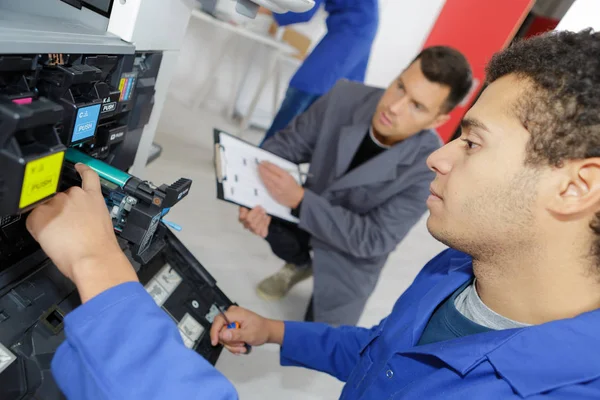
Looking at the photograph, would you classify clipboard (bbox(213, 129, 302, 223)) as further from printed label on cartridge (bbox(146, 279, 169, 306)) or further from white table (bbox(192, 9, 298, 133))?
white table (bbox(192, 9, 298, 133))

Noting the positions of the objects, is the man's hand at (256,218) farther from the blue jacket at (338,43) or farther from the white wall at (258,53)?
the white wall at (258,53)

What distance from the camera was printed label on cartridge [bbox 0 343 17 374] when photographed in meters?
0.49

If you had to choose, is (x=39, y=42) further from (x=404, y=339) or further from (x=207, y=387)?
(x=404, y=339)

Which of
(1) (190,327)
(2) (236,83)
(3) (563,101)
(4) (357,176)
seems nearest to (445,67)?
(4) (357,176)

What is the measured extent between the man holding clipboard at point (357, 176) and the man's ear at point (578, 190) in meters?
0.81

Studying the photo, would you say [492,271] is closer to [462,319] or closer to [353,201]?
[462,319]

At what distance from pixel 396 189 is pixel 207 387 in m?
1.09

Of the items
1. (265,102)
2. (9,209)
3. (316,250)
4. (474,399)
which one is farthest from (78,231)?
(265,102)

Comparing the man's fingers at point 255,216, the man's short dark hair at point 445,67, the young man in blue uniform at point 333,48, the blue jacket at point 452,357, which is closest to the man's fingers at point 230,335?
the blue jacket at point 452,357

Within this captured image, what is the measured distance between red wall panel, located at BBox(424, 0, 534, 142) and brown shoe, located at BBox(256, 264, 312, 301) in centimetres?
203

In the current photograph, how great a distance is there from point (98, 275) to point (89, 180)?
0.14m

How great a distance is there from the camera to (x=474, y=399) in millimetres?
570

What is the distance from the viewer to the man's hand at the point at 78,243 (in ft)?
1.55

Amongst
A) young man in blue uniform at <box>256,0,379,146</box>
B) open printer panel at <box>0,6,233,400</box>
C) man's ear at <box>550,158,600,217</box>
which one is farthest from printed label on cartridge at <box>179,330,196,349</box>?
young man in blue uniform at <box>256,0,379,146</box>
